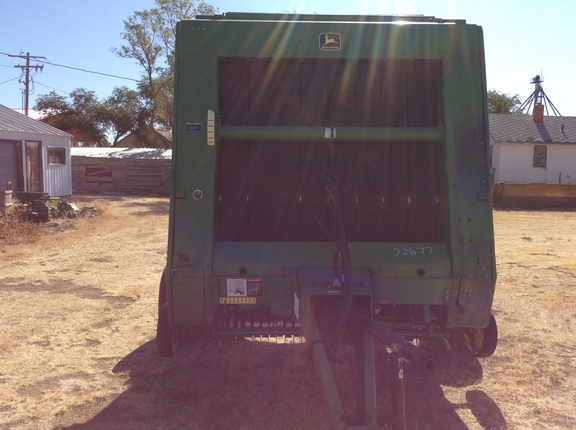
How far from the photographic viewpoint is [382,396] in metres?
3.85

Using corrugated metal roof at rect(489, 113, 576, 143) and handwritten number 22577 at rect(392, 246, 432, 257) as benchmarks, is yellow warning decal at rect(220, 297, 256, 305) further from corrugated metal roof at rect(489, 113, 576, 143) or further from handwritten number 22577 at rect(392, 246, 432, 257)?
corrugated metal roof at rect(489, 113, 576, 143)

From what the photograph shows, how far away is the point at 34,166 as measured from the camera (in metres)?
18.4

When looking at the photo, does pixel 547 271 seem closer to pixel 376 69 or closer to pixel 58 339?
pixel 376 69

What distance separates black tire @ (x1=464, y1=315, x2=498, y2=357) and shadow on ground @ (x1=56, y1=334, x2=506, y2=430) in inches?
7.6

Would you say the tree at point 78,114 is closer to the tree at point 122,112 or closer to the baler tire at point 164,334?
the tree at point 122,112

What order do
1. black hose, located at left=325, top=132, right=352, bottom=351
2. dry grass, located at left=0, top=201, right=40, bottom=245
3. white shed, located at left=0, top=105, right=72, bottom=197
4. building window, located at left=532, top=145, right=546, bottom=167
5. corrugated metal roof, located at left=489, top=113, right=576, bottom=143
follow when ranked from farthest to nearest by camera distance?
building window, located at left=532, top=145, right=546, bottom=167 → corrugated metal roof, located at left=489, top=113, right=576, bottom=143 → white shed, located at left=0, top=105, right=72, bottom=197 → dry grass, located at left=0, top=201, right=40, bottom=245 → black hose, located at left=325, top=132, right=352, bottom=351

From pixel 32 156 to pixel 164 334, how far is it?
1641 cm

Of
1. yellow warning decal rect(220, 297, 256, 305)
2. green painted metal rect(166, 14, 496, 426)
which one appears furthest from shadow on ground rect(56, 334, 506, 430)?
yellow warning decal rect(220, 297, 256, 305)

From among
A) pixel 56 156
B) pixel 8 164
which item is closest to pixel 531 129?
pixel 56 156

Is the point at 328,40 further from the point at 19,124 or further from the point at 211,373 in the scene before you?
the point at 19,124

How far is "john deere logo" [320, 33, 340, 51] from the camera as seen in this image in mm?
3639

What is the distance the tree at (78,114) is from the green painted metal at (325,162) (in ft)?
146

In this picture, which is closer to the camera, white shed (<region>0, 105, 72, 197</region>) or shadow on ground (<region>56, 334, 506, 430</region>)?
shadow on ground (<region>56, 334, 506, 430</region>)

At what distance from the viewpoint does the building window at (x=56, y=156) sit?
19.7 meters
